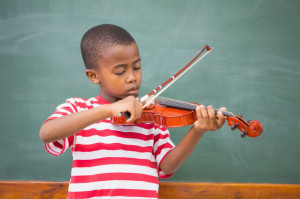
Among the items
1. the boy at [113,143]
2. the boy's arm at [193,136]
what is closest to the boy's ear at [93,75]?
the boy at [113,143]

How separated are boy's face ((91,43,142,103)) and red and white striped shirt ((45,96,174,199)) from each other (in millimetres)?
113

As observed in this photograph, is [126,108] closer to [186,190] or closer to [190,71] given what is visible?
[190,71]

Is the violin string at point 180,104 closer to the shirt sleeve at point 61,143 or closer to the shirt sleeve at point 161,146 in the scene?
the shirt sleeve at point 161,146

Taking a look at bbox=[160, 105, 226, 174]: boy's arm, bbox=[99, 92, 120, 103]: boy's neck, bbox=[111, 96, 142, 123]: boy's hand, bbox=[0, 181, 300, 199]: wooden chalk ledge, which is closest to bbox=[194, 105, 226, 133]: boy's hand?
bbox=[160, 105, 226, 174]: boy's arm

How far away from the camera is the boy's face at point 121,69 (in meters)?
0.97

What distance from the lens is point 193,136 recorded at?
0.98m

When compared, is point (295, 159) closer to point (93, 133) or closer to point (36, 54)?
point (93, 133)

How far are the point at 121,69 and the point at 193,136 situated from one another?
0.34 metres

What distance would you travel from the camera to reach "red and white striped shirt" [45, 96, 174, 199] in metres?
A: 0.96

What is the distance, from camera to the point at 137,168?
101 centimetres

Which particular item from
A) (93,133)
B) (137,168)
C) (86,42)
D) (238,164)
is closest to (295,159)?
(238,164)

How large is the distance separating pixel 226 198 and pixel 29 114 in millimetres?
1001

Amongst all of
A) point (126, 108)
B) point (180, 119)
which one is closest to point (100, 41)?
point (126, 108)

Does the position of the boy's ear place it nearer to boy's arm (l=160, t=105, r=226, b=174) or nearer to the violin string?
the violin string
